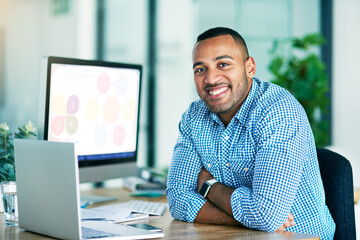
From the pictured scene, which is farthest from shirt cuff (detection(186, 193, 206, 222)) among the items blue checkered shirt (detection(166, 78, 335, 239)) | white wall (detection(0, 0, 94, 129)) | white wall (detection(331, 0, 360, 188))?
white wall (detection(331, 0, 360, 188))

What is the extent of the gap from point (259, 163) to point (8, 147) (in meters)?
0.87

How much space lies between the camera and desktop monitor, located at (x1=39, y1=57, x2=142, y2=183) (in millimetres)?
2000

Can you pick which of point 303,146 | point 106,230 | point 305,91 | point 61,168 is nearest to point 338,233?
point 303,146

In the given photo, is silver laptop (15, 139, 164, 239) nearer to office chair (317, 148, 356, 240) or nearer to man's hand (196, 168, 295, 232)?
man's hand (196, 168, 295, 232)

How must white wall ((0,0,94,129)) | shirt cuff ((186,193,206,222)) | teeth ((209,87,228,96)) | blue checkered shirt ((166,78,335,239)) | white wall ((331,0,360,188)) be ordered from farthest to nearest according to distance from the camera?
white wall ((331,0,360,188)) < white wall ((0,0,94,129)) < teeth ((209,87,228,96)) < shirt cuff ((186,193,206,222)) < blue checkered shirt ((166,78,335,239))

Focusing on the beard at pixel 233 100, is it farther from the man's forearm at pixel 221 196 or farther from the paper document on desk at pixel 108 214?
the paper document on desk at pixel 108 214

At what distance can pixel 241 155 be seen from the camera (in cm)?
181

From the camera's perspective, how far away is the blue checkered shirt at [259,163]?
5.32 feet

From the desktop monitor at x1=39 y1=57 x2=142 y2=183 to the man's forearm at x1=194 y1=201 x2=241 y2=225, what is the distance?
0.52 metres

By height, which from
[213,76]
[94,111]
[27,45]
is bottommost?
[94,111]

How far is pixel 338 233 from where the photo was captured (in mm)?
1904

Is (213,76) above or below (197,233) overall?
above

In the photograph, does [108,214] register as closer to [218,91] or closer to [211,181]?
[211,181]

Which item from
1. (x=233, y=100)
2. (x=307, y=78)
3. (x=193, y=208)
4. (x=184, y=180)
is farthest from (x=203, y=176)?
(x=307, y=78)
